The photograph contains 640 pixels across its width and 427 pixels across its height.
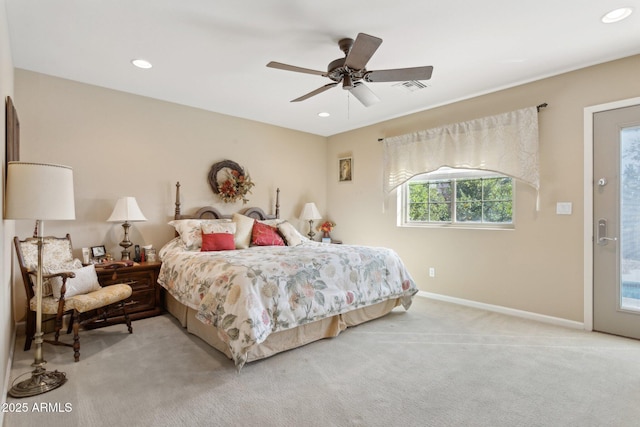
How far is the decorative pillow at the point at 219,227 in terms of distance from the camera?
13.0 ft

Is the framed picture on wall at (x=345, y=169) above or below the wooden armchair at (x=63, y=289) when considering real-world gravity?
above

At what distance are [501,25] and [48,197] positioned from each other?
3.48m

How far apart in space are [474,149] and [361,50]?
7.74ft

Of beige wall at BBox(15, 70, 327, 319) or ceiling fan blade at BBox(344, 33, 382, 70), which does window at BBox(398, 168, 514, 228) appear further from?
ceiling fan blade at BBox(344, 33, 382, 70)

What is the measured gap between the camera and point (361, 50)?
7.65ft

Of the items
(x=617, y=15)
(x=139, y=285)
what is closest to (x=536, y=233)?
(x=617, y=15)

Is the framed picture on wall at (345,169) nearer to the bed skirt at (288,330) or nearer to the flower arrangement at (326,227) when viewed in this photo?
the flower arrangement at (326,227)

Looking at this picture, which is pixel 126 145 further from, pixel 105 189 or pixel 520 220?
pixel 520 220

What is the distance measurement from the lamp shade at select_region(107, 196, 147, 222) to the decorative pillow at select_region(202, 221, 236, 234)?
71 cm

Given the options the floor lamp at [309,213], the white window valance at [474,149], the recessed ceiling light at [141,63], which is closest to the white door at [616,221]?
the white window valance at [474,149]

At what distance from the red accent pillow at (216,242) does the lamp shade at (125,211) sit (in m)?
0.74

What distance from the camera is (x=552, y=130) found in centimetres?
349

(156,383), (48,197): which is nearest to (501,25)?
(48,197)

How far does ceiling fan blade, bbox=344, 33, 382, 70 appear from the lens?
2170mm
